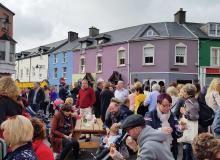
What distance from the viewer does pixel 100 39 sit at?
1736 inches

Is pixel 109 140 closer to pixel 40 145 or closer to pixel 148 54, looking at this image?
pixel 40 145

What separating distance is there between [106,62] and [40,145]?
1464 inches

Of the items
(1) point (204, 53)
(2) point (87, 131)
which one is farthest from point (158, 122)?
(1) point (204, 53)

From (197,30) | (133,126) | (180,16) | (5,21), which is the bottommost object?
(133,126)

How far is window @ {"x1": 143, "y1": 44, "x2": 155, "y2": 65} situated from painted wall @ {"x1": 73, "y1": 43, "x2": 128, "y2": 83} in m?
2.01

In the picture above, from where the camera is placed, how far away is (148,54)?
37.5 m

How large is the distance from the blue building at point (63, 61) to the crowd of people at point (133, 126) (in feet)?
116

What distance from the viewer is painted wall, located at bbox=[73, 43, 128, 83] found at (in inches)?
1540

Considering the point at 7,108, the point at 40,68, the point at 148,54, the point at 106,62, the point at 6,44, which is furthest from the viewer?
the point at 40,68

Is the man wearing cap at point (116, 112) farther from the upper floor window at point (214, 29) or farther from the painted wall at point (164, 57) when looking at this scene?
the upper floor window at point (214, 29)

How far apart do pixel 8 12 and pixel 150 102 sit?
3596cm

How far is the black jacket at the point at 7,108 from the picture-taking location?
6016 millimetres

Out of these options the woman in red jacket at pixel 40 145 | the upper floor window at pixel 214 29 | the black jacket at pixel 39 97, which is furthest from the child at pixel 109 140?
the upper floor window at pixel 214 29

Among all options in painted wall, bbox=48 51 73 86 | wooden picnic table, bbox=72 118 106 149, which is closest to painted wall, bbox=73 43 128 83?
painted wall, bbox=48 51 73 86
